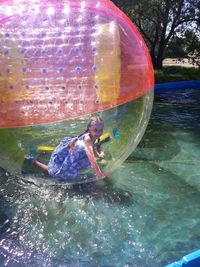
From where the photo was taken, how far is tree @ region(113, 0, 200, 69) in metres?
16.5

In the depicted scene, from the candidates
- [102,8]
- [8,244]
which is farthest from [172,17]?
[8,244]

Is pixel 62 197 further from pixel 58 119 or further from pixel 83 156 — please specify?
pixel 58 119

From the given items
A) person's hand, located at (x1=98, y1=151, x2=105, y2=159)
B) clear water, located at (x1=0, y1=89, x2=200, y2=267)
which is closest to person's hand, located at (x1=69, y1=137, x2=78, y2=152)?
person's hand, located at (x1=98, y1=151, x2=105, y2=159)

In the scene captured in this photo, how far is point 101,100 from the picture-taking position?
4.22 meters

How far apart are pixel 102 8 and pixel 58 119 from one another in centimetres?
127

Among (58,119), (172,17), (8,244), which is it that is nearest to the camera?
(8,244)

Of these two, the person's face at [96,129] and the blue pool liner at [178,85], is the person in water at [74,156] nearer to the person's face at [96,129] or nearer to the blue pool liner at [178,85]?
the person's face at [96,129]

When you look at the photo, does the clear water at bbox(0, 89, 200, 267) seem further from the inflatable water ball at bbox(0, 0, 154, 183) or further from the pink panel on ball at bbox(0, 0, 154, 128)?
the pink panel on ball at bbox(0, 0, 154, 128)

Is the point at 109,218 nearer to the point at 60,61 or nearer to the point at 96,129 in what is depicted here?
the point at 96,129

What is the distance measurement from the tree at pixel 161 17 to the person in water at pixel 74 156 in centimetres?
1220

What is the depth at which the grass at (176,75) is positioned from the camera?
1630 cm

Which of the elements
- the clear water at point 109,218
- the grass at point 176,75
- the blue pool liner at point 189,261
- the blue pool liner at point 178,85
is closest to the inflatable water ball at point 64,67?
the clear water at point 109,218

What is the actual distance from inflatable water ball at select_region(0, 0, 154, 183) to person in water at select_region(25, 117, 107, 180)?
155 mm

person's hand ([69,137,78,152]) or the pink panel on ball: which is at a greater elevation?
the pink panel on ball
